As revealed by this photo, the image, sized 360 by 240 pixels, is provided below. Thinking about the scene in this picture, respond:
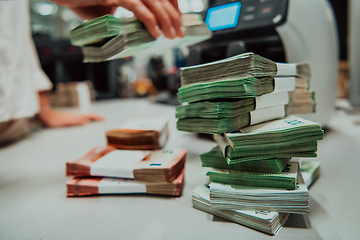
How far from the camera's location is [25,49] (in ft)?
3.33

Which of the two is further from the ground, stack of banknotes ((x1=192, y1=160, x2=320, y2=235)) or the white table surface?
stack of banknotes ((x1=192, y1=160, x2=320, y2=235))

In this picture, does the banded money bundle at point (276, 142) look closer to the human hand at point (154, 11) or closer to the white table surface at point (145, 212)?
the white table surface at point (145, 212)

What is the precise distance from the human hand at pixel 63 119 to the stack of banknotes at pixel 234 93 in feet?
3.36

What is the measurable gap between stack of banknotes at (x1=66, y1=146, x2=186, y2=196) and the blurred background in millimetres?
332

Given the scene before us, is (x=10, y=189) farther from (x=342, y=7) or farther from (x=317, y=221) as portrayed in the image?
(x=342, y=7)

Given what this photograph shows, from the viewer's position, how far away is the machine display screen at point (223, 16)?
76cm

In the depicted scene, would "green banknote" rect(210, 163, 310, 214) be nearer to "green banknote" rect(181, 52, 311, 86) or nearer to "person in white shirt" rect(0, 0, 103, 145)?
"green banknote" rect(181, 52, 311, 86)

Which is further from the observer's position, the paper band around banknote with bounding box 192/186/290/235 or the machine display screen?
the machine display screen

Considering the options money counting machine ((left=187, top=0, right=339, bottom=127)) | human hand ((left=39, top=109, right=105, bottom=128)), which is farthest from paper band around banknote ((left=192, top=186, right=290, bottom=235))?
human hand ((left=39, top=109, right=105, bottom=128))

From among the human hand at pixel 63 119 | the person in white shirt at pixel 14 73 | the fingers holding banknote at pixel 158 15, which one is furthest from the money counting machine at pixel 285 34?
the human hand at pixel 63 119

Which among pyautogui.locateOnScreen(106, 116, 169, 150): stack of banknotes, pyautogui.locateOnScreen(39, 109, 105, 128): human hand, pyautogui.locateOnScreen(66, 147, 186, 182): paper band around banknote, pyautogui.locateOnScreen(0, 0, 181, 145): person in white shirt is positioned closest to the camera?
pyautogui.locateOnScreen(66, 147, 186, 182): paper band around banknote

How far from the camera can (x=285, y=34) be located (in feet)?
2.27

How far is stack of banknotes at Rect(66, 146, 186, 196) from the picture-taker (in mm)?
443

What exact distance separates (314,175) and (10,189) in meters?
0.65
